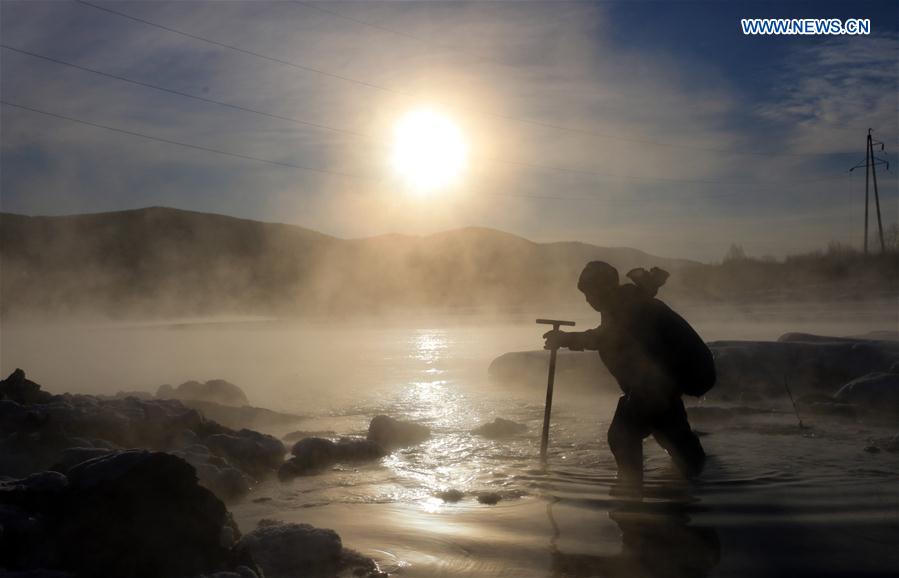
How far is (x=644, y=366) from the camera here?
A: 5.69 m

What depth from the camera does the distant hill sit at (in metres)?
41.8

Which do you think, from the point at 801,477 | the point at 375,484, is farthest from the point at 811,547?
the point at 375,484

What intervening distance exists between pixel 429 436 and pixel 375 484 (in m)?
1.87

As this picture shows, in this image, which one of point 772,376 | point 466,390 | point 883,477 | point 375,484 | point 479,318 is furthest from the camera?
point 479,318

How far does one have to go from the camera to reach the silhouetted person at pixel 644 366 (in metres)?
5.61

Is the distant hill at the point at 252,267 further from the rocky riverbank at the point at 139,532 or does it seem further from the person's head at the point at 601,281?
the rocky riverbank at the point at 139,532

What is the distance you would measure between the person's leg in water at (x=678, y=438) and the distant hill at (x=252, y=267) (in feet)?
105

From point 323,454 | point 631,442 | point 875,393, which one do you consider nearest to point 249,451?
point 323,454

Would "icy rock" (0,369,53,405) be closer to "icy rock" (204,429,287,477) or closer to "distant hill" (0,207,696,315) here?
"icy rock" (204,429,287,477)

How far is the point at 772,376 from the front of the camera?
34.0ft

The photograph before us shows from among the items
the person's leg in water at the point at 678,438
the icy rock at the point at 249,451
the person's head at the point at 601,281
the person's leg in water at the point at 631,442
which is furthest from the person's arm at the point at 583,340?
the icy rock at the point at 249,451

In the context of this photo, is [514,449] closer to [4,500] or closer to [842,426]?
[842,426]

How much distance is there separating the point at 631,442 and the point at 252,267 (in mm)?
56822

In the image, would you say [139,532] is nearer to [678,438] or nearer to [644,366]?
[644,366]
